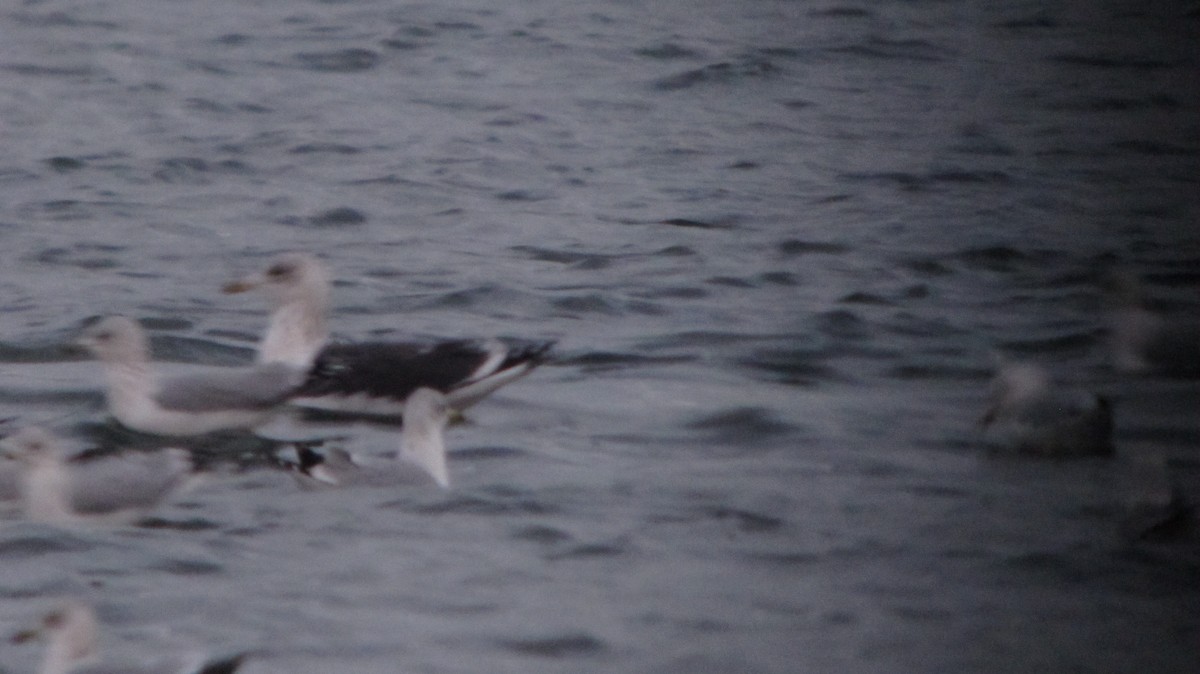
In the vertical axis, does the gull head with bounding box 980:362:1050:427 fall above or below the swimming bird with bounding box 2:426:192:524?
below

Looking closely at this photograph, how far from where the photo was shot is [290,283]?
1162 cm

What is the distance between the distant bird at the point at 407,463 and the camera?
9156 mm

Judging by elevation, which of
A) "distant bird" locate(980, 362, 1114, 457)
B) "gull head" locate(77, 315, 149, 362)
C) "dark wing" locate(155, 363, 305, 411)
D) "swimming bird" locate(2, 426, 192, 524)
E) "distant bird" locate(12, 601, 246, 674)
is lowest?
"distant bird" locate(980, 362, 1114, 457)

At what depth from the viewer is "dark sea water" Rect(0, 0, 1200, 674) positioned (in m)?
7.78

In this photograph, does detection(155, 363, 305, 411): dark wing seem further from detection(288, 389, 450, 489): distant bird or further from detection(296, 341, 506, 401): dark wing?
detection(288, 389, 450, 489): distant bird

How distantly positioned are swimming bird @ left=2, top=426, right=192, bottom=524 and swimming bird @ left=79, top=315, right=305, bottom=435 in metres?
1.01

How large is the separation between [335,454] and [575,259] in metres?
5.59

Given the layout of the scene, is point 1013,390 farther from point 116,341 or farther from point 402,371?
point 116,341

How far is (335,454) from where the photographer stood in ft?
30.4

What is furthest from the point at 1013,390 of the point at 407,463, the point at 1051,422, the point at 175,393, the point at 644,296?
the point at 644,296

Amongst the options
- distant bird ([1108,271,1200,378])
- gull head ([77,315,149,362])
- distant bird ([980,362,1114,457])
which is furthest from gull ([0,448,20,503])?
distant bird ([1108,271,1200,378])

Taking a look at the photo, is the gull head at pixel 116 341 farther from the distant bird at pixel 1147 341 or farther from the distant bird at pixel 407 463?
the distant bird at pixel 1147 341

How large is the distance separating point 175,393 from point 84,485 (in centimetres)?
134

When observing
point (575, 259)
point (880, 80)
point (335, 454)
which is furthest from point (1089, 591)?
point (880, 80)
